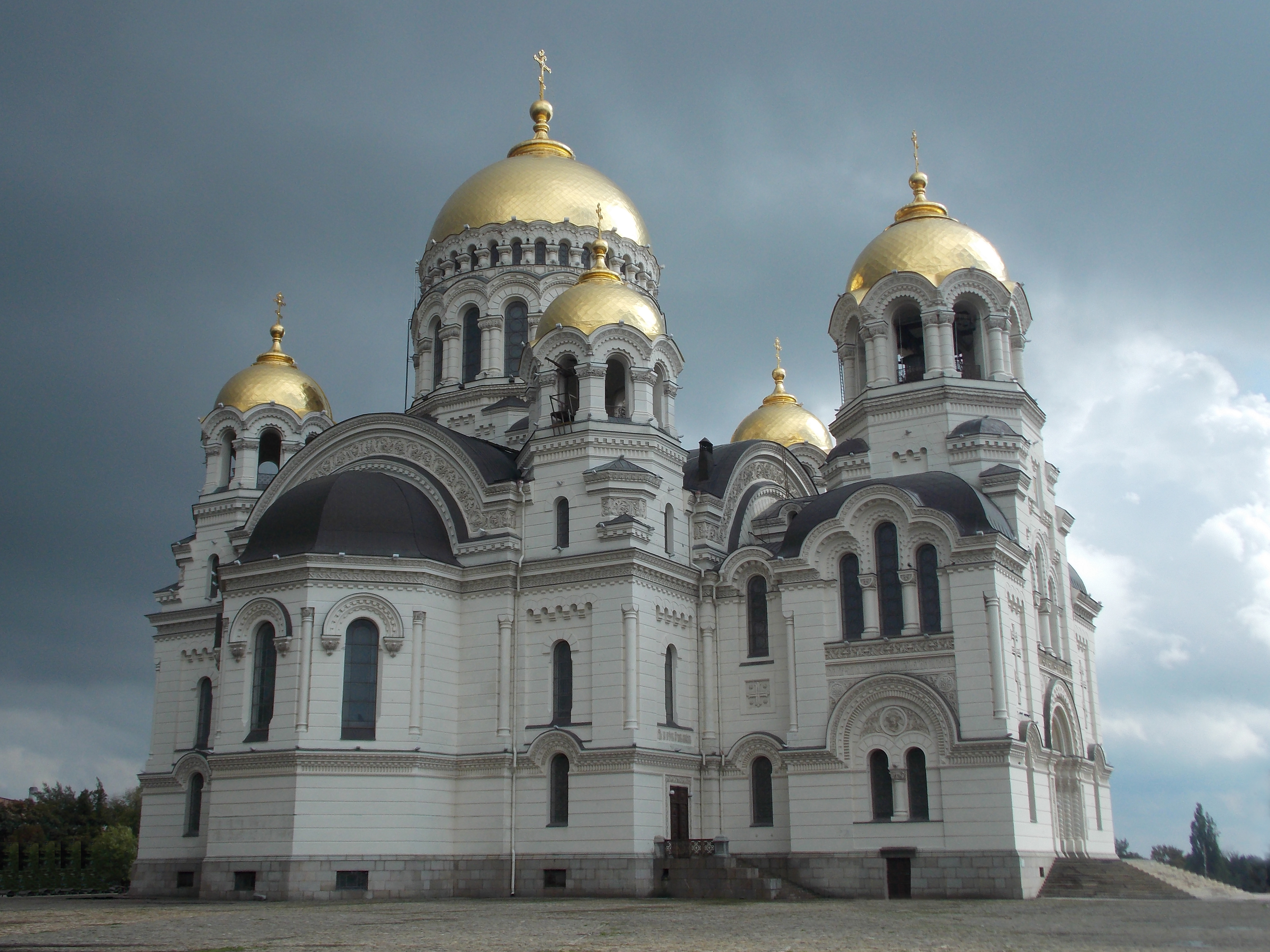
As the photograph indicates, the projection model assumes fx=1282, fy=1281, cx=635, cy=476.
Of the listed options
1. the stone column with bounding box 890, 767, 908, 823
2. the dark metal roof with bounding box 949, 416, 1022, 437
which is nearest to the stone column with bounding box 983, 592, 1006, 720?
the stone column with bounding box 890, 767, 908, 823

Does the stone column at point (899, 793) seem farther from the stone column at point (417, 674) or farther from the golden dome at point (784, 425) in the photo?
the golden dome at point (784, 425)

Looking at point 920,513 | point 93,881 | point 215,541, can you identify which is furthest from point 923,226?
point 93,881

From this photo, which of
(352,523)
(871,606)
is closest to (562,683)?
(352,523)

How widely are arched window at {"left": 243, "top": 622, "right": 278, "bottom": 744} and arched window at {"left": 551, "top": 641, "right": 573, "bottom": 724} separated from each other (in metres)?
5.71

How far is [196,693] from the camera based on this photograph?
32.9 m

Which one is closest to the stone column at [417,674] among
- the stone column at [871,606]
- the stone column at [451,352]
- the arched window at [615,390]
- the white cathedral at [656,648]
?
the white cathedral at [656,648]

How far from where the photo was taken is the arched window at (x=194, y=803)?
31016 millimetres

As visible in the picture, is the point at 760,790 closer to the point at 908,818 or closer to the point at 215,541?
the point at 908,818

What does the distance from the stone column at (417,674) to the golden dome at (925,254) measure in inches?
518

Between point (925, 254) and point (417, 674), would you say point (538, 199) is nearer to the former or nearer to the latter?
point (925, 254)

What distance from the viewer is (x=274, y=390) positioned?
35.3m

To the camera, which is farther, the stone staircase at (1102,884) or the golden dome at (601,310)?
the golden dome at (601,310)

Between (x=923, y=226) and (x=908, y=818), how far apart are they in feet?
47.0

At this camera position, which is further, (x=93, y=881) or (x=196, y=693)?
(x=93, y=881)
